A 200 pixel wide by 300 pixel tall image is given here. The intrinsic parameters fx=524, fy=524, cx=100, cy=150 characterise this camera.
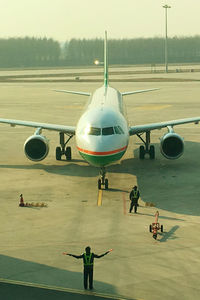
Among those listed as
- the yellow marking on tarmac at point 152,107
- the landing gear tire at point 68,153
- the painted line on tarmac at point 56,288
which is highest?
the yellow marking on tarmac at point 152,107

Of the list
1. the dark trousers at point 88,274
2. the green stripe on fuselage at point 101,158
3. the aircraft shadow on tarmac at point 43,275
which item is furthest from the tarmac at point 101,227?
the green stripe on fuselage at point 101,158

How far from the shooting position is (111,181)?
28516 mm

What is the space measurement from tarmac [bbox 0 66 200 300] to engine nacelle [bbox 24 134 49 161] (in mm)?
970

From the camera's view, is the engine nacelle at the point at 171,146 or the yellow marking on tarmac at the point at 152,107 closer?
the engine nacelle at the point at 171,146

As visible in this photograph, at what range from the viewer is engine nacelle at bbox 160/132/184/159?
100ft

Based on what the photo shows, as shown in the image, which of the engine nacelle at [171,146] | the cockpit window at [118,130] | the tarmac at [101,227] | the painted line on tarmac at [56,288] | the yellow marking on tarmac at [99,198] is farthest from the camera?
the engine nacelle at [171,146]

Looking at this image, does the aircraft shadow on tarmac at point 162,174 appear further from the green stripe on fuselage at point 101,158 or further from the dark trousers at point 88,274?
the dark trousers at point 88,274

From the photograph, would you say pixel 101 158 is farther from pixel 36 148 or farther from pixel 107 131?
pixel 36 148

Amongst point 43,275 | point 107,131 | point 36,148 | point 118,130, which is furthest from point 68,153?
point 43,275

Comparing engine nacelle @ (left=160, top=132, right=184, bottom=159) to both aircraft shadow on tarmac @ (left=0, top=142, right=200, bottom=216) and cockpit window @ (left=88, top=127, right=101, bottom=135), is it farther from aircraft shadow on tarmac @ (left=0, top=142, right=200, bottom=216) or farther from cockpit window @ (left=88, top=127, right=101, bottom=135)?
cockpit window @ (left=88, top=127, right=101, bottom=135)

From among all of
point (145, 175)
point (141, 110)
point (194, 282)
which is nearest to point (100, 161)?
point (145, 175)

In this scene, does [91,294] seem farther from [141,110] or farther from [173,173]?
[141,110]

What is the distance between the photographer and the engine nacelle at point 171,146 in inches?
1204

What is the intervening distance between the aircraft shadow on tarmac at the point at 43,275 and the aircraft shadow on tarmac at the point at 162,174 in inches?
313
